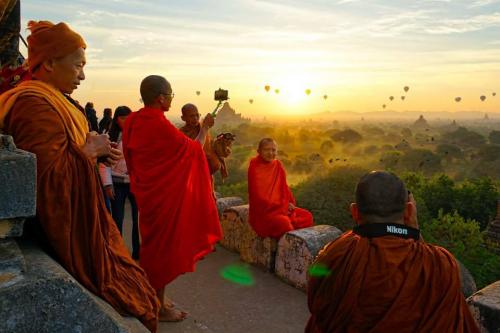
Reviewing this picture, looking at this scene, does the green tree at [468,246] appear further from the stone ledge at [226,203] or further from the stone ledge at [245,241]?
the stone ledge at [226,203]

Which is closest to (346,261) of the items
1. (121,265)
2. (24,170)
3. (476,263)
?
(121,265)

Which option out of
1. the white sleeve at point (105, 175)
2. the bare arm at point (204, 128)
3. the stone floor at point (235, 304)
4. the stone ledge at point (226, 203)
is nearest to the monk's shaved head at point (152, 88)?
the bare arm at point (204, 128)

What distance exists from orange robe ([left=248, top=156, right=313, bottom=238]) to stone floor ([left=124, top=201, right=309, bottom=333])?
0.61m

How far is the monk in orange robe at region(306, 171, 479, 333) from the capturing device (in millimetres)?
2264

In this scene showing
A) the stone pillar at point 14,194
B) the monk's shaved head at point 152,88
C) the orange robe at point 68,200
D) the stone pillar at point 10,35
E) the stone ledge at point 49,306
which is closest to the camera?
the stone ledge at point 49,306

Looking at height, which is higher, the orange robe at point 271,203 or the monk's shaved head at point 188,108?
the monk's shaved head at point 188,108

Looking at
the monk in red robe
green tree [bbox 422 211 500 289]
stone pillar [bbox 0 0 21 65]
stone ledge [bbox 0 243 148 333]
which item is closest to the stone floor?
the monk in red robe

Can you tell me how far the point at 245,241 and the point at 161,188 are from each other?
2513 millimetres

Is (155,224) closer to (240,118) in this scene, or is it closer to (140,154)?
(140,154)

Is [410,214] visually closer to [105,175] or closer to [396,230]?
[396,230]

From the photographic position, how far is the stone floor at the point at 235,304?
4.54 meters

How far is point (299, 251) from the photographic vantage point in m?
5.42

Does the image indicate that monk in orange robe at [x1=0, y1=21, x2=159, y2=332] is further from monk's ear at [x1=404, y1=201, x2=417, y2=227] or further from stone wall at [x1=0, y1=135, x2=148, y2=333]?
monk's ear at [x1=404, y1=201, x2=417, y2=227]

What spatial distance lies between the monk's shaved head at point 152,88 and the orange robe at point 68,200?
5.96 feet
